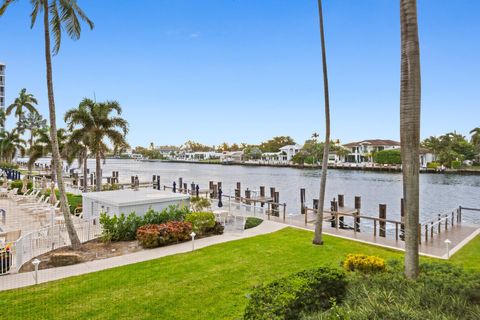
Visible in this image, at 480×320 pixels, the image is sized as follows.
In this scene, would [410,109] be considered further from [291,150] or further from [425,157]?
[291,150]

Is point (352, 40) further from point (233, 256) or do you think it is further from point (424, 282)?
point (424, 282)

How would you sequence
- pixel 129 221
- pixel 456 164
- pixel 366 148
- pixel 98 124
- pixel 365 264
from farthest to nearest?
pixel 366 148 → pixel 456 164 → pixel 98 124 → pixel 129 221 → pixel 365 264

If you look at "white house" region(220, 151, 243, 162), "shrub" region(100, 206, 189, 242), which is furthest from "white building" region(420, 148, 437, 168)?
"shrub" region(100, 206, 189, 242)

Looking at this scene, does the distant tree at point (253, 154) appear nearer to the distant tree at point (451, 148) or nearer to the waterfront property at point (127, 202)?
the distant tree at point (451, 148)

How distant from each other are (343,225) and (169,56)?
23037 mm

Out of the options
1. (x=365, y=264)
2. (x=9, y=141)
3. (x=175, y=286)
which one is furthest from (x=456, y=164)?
(x=9, y=141)

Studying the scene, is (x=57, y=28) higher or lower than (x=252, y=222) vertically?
higher

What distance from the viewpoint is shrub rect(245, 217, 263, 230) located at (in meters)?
16.2

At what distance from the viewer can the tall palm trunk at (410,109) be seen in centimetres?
607

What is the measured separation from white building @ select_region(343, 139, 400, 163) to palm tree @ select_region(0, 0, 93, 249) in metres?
102

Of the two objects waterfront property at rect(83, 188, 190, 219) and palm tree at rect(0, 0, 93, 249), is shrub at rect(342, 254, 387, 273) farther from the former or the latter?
waterfront property at rect(83, 188, 190, 219)

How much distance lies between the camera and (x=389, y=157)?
289 ft

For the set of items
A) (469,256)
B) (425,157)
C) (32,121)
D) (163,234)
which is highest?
(32,121)

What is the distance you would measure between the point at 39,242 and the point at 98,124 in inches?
645
